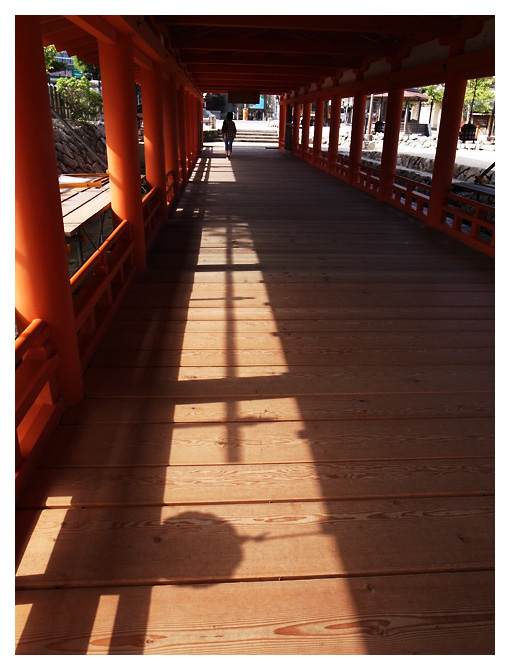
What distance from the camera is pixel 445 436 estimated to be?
272 centimetres

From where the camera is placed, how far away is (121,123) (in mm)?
4523

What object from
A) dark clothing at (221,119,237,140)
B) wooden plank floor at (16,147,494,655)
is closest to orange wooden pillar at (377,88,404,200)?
wooden plank floor at (16,147,494,655)

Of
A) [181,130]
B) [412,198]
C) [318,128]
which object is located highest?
[318,128]

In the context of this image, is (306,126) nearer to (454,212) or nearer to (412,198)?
(412,198)

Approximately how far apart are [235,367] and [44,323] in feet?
4.34

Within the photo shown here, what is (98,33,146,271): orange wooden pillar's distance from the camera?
4.38m

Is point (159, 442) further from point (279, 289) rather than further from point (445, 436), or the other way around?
point (279, 289)

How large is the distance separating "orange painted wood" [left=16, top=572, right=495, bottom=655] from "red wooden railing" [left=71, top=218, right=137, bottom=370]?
69.3 inches

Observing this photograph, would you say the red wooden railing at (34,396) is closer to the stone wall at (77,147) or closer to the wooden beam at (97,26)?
the wooden beam at (97,26)

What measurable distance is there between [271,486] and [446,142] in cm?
687

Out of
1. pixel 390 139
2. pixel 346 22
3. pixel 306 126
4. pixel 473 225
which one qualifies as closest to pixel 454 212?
pixel 473 225

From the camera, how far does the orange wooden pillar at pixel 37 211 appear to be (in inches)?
85.9

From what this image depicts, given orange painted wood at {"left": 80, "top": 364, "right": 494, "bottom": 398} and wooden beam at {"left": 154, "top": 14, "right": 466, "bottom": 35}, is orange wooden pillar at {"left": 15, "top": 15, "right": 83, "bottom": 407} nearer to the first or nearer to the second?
orange painted wood at {"left": 80, "top": 364, "right": 494, "bottom": 398}

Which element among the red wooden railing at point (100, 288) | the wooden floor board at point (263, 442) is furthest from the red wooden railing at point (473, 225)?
the red wooden railing at point (100, 288)
